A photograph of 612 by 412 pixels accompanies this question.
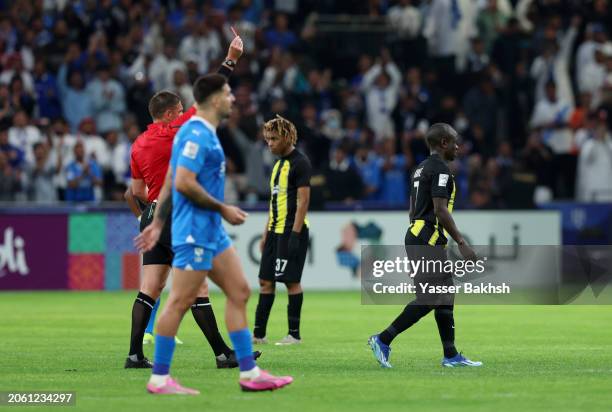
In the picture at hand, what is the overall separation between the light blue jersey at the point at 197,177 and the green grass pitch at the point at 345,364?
1203 millimetres

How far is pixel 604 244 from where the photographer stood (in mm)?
26312

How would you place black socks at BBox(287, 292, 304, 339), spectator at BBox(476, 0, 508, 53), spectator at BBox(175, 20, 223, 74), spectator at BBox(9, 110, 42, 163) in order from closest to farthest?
black socks at BBox(287, 292, 304, 339) → spectator at BBox(9, 110, 42, 163) → spectator at BBox(175, 20, 223, 74) → spectator at BBox(476, 0, 508, 53)

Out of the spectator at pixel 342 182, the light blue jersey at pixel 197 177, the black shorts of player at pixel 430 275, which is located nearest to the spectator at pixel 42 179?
the spectator at pixel 342 182

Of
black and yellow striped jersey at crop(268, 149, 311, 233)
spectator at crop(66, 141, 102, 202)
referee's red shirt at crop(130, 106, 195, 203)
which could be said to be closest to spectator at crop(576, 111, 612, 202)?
spectator at crop(66, 141, 102, 202)

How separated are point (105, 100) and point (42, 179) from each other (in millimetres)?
2634

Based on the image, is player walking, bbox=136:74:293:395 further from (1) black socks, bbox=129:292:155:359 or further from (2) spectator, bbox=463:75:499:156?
(2) spectator, bbox=463:75:499:156

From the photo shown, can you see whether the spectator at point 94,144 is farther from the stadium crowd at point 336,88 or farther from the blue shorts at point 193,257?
the blue shorts at point 193,257

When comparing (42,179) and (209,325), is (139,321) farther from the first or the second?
(42,179)

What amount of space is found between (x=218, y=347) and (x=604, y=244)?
15.1 m

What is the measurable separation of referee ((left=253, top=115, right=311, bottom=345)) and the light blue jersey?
16.0 feet

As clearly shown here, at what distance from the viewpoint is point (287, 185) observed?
15.7m

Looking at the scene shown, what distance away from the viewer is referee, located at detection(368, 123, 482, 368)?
1238 cm

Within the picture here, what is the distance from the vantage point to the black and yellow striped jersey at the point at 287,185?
615 inches

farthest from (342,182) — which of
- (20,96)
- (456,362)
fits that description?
(456,362)
